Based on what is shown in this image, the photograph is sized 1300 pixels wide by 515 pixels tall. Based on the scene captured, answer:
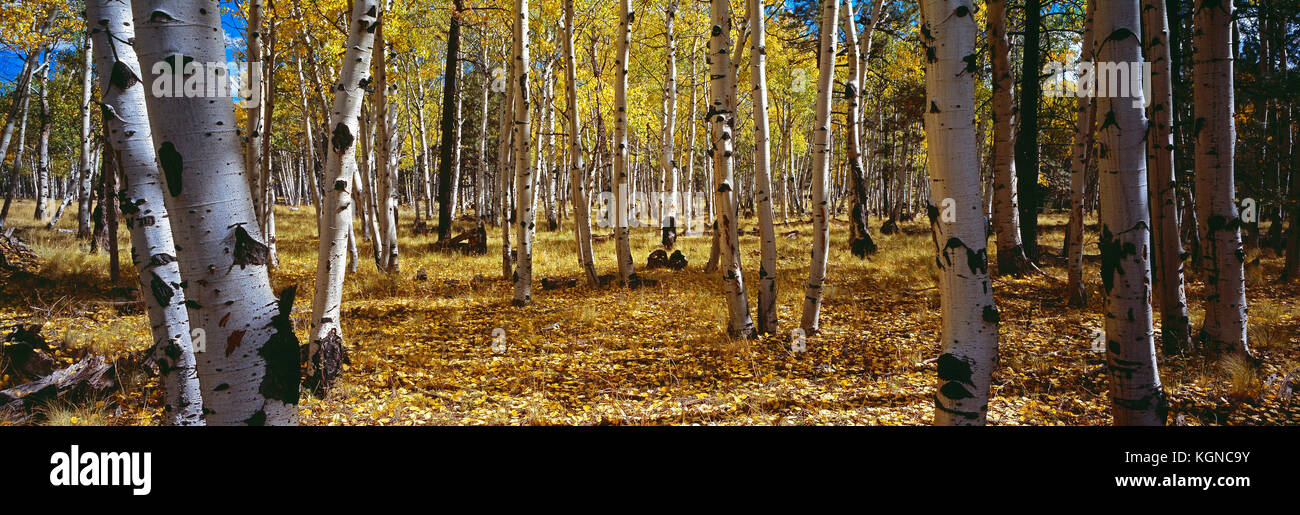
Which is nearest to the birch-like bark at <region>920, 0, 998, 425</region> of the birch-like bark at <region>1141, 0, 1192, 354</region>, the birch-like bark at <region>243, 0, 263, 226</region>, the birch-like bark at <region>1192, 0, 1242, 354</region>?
the birch-like bark at <region>1141, 0, 1192, 354</region>

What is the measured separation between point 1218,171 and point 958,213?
3.99 meters

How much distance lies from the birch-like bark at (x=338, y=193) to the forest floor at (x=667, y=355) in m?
0.33

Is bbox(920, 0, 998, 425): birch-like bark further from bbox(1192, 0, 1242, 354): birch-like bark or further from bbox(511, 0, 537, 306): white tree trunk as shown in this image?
bbox(511, 0, 537, 306): white tree trunk

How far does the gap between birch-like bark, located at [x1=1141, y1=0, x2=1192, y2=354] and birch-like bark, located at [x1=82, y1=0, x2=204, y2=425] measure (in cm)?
572

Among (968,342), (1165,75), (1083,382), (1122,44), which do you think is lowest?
(1083,382)

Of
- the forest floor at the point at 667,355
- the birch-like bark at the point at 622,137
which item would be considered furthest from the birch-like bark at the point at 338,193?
the birch-like bark at the point at 622,137

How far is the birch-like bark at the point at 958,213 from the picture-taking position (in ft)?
8.22

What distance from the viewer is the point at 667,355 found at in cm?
593

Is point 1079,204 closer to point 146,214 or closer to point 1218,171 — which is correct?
point 1218,171

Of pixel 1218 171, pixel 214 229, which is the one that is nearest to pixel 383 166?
pixel 214 229

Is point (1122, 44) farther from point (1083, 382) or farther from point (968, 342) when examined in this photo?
point (1083, 382)
